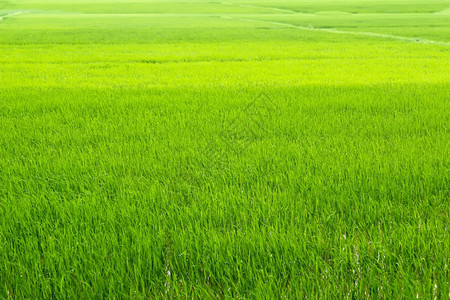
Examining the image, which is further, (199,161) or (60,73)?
(60,73)

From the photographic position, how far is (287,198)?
288 centimetres

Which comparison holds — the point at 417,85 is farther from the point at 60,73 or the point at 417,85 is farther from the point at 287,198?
the point at 60,73

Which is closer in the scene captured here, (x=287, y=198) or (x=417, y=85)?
(x=287, y=198)

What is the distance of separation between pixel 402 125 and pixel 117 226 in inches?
133

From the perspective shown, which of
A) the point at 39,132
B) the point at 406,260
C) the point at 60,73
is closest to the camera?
the point at 406,260

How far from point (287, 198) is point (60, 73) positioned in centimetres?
799

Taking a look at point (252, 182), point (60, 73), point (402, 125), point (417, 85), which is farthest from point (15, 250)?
point (60, 73)

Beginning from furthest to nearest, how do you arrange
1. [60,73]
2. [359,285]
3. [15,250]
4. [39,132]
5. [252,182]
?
1. [60,73]
2. [39,132]
3. [252,182]
4. [15,250]
5. [359,285]

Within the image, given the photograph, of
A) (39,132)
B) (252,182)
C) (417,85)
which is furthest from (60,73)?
(252,182)

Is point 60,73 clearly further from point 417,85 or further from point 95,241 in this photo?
point 95,241

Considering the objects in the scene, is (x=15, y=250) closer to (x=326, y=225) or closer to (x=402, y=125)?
(x=326, y=225)

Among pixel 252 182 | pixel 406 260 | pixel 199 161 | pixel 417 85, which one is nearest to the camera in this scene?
pixel 406 260

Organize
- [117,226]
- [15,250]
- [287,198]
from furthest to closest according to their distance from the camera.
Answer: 1. [287,198]
2. [117,226]
3. [15,250]

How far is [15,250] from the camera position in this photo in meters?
2.28
